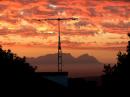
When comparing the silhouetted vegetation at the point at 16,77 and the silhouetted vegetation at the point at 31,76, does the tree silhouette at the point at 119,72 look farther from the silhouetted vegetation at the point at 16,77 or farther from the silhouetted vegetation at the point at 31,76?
the silhouetted vegetation at the point at 16,77

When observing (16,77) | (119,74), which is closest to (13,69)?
(16,77)

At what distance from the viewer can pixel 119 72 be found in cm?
6931

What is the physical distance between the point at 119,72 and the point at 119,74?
49 centimetres

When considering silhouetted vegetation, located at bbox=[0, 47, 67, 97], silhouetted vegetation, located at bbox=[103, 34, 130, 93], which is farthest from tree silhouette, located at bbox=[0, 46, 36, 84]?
silhouetted vegetation, located at bbox=[103, 34, 130, 93]

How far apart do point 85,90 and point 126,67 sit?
34844 millimetres

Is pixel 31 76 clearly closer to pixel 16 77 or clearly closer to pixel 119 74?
pixel 16 77

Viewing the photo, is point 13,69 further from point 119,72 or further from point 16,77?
point 119,72

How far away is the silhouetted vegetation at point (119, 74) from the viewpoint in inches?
2638

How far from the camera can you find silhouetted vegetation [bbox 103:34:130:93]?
6700cm

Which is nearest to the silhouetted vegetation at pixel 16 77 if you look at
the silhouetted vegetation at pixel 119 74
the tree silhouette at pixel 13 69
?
the tree silhouette at pixel 13 69

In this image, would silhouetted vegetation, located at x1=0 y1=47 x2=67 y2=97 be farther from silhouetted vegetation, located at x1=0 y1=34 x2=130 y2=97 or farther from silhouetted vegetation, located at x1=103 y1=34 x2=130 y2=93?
silhouetted vegetation, located at x1=103 y1=34 x2=130 y2=93

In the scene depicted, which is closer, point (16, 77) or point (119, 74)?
point (16, 77)

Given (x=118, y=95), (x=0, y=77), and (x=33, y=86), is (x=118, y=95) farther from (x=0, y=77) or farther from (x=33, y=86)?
(x=0, y=77)

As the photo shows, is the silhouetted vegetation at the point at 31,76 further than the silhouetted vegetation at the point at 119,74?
No
